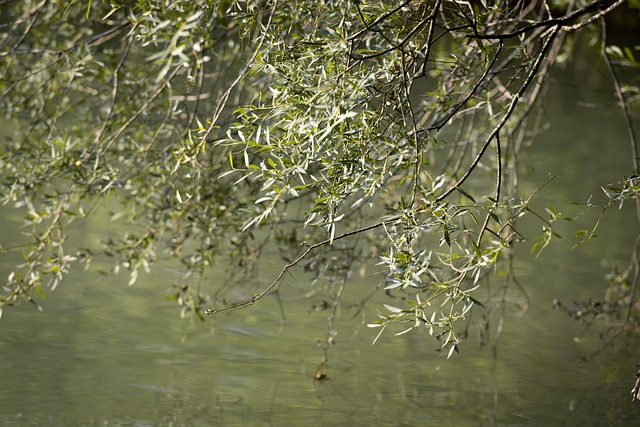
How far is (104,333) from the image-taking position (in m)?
3.54

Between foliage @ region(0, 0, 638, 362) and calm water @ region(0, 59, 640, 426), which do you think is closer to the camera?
foliage @ region(0, 0, 638, 362)

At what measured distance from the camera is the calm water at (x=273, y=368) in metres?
2.95

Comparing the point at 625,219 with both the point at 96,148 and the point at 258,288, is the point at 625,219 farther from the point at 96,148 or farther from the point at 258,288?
the point at 96,148

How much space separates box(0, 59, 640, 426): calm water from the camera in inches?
116

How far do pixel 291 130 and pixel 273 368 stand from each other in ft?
5.47

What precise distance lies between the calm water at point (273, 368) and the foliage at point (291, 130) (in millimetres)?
234

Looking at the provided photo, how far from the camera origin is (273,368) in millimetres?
3324

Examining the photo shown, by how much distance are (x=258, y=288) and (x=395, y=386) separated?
1.05 m

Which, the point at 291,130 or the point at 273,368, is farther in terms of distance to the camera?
the point at 273,368

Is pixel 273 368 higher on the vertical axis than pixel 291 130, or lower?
lower

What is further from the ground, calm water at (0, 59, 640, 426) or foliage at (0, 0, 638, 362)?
foliage at (0, 0, 638, 362)

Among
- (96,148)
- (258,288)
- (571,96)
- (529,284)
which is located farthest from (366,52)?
(571,96)

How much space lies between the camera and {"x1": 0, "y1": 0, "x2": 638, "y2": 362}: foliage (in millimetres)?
1806

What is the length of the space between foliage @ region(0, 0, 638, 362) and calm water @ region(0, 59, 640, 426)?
0.77ft
